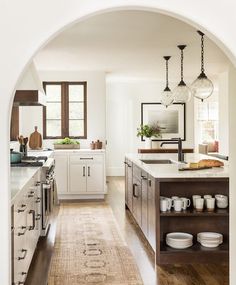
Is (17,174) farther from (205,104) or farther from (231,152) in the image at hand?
(205,104)

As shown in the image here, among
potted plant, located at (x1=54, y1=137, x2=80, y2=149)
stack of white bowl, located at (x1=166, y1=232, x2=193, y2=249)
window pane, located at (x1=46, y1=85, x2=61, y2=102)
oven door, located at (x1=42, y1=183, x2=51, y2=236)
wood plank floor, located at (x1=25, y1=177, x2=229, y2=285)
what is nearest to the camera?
wood plank floor, located at (x1=25, y1=177, x2=229, y2=285)

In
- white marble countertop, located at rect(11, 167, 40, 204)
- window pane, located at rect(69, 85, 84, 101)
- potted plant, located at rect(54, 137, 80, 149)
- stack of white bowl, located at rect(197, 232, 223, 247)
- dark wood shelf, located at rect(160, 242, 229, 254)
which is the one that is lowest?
dark wood shelf, located at rect(160, 242, 229, 254)

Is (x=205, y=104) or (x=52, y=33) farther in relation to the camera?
(x=205, y=104)

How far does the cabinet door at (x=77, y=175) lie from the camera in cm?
857

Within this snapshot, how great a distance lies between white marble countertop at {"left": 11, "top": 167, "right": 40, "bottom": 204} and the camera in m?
3.26

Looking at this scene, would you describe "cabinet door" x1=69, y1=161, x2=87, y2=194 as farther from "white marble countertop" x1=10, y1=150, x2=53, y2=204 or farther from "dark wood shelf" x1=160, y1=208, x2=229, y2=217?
"dark wood shelf" x1=160, y1=208, x2=229, y2=217

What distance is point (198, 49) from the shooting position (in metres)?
7.01

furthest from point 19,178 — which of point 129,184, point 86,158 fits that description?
point 86,158

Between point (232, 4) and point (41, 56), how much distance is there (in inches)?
211

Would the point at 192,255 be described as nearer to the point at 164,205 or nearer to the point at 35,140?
the point at 164,205

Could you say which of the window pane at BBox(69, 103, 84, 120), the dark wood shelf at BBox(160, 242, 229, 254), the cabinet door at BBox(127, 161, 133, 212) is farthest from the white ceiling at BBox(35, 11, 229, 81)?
the dark wood shelf at BBox(160, 242, 229, 254)

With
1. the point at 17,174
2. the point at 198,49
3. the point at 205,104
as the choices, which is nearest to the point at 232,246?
the point at 17,174

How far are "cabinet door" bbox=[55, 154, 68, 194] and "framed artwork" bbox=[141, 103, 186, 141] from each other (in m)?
4.10

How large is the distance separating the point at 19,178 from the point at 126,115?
8.34 meters
